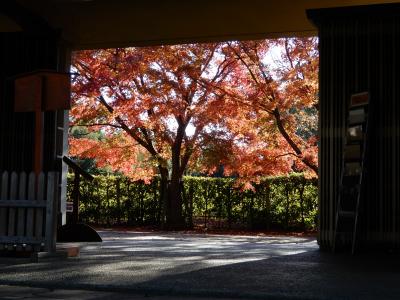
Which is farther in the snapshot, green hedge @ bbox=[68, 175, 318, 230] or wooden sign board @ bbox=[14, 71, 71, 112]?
green hedge @ bbox=[68, 175, 318, 230]

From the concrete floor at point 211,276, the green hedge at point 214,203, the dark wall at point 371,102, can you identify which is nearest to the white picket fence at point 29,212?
the concrete floor at point 211,276

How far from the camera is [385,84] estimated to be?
8586 millimetres

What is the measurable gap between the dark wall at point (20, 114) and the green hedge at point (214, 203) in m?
7.54

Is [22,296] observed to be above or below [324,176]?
below

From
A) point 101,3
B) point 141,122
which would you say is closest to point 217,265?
point 101,3

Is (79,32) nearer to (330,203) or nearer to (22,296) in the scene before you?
(330,203)

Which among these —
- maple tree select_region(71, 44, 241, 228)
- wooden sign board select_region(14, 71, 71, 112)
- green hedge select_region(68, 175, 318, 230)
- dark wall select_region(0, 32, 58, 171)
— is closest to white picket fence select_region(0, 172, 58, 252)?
wooden sign board select_region(14, 71, 71, 112)

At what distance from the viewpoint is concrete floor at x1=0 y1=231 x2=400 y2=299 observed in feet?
16.4

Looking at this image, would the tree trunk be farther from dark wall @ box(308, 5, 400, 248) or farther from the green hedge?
dark wall @ box(308, 5, 400, 248)

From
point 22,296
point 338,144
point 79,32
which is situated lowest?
point 22,296

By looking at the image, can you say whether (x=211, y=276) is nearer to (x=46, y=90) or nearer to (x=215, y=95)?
(x=46, y=90)

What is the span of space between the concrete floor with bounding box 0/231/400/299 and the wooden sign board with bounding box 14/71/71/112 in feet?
6.29

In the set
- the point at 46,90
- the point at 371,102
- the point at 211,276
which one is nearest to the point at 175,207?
the point at 371,102

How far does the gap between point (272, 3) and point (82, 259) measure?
5.02m
